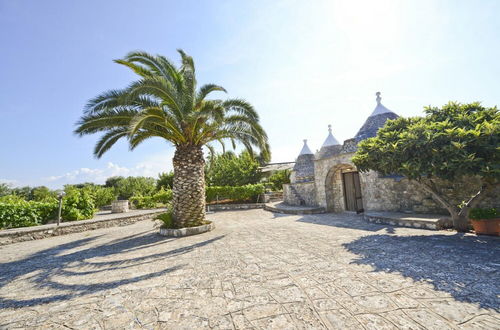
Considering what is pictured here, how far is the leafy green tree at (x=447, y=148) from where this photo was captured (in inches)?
201

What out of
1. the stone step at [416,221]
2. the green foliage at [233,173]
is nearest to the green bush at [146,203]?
the green foliage at [233,173]

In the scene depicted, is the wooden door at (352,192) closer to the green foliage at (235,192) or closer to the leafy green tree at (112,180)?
the green foliage at (235,192)

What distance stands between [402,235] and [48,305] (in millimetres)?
8446

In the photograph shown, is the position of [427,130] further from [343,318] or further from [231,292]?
[231,292]

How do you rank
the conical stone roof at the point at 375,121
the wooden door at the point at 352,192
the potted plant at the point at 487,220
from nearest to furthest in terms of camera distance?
the potted plant at the point at 487,220, the conical stone roof at the point at 375,121, the wooden door at the point at 352,192

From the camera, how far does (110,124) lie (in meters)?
7.69

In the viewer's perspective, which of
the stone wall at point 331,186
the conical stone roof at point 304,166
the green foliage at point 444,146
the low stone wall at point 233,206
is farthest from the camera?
the low stone wall at point 233,206

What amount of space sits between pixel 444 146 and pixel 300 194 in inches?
426

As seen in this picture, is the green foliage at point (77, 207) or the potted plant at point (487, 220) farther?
the green foliage at point (77, 207)

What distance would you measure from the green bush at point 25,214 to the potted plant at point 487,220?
17563 mm

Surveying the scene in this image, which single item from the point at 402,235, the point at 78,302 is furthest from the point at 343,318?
the point at 402,235

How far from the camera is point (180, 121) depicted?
7863mm

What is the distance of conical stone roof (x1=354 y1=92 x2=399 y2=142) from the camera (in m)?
11.8

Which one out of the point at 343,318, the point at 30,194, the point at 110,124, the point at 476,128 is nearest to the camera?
the point at 343,318
